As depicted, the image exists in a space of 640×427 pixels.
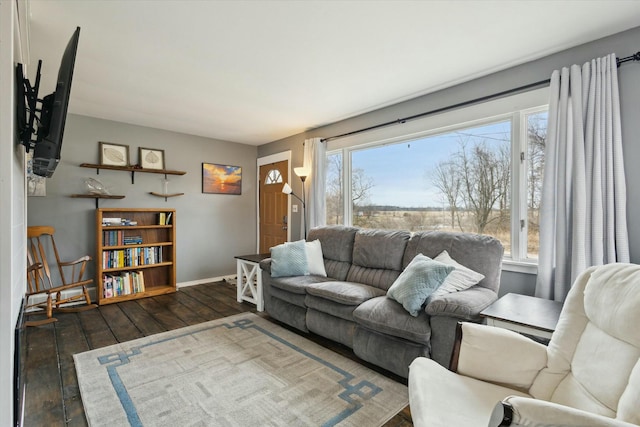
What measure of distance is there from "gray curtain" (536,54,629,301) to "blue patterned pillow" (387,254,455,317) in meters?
0.81

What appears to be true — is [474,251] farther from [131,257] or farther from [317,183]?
[131,257]

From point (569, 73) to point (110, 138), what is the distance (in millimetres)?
5062

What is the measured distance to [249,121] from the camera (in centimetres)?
414

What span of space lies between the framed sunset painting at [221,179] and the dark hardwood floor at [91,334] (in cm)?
161

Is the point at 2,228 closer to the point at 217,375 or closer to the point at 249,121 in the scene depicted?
the point at 217,375

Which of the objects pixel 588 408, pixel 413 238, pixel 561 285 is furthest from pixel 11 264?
pixel 561 285

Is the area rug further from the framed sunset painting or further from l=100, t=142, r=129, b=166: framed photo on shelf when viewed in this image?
the framed sunset painting

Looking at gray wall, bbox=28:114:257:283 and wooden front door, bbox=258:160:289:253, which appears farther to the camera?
wooden front door, bbox=258:160:289:253

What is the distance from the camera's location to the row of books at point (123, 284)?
3903mm

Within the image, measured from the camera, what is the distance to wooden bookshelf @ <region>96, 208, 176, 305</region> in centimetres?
390

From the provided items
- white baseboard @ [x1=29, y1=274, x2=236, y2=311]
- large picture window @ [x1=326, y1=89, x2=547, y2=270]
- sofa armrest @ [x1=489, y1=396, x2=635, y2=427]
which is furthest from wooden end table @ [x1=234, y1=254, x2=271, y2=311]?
sofa armrest @ [x1=489, y1=396, x2=635, y2=427]

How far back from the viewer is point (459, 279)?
2328 mm

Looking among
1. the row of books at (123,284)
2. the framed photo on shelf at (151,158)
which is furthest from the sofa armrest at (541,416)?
the framed photo on shelf at (151,158)

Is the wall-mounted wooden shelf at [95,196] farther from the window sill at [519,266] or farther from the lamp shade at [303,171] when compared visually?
the window sill at [519,266]
